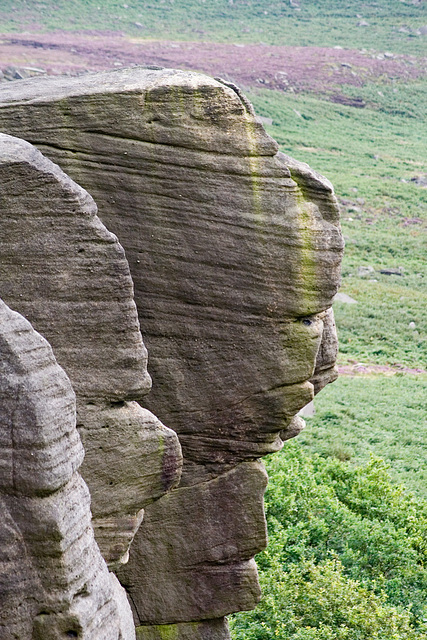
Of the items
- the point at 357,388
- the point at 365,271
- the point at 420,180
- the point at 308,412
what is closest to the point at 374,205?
the point at 420,180

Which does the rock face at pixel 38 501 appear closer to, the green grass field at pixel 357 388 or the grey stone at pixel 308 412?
the green grass field at pixel 357 388

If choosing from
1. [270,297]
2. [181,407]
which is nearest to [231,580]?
[181,407]

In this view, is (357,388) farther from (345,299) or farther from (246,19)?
(246,19)

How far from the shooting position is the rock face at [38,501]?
6.83 metres

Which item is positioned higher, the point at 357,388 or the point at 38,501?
the point at 38,501

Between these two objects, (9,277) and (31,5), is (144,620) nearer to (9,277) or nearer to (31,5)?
(9,277)

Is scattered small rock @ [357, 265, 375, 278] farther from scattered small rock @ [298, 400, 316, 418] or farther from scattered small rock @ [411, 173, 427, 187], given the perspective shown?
scattered small rock @ [411, 173, 427, 187]

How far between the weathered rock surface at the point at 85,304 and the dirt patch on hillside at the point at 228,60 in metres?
57.9

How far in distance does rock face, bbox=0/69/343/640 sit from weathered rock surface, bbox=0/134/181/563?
112 centimetres

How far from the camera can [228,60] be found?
8181cm

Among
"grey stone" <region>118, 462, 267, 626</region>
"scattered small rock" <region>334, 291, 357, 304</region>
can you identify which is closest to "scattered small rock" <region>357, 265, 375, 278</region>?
"scattered small rock" <region>334, 291, 357, 304</region>

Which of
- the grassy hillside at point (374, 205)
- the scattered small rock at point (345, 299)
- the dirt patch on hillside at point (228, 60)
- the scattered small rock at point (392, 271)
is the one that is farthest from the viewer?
the dirt patch on hillside at point (228, 60)

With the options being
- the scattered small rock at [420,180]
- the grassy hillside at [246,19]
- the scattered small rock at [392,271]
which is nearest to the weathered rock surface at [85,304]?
the scattered small rock at [392,271]

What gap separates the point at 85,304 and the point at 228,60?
77579 millimetres
